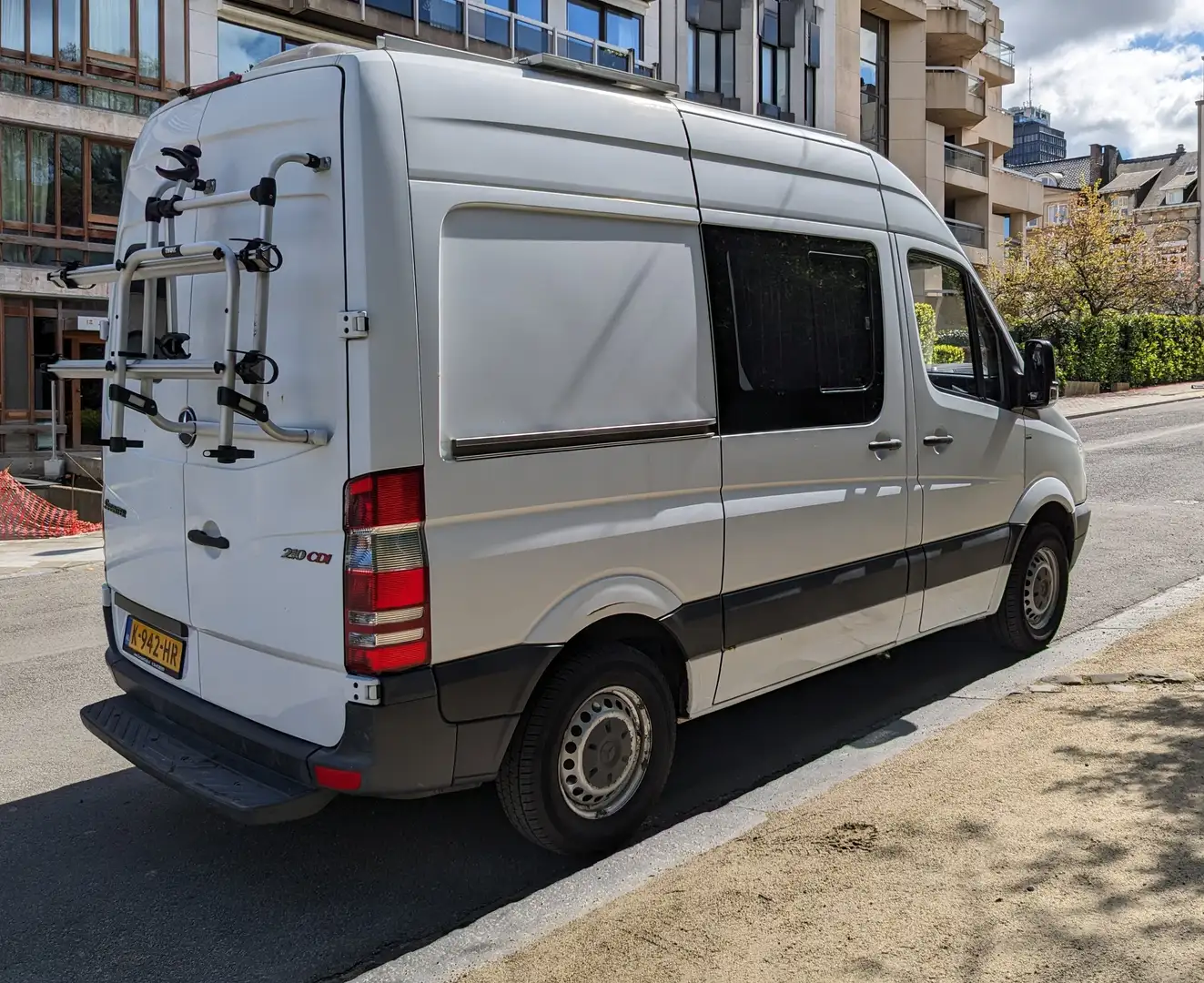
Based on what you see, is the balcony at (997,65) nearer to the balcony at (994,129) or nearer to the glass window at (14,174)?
the balcony at (994,129)

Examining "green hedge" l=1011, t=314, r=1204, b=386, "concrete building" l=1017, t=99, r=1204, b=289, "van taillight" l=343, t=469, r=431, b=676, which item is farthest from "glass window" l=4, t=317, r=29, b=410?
"concrete building" l=1017, t=99, r=1204, b=289

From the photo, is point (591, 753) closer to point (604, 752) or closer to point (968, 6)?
point (604, 752)

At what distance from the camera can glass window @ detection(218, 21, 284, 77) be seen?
78.5ft

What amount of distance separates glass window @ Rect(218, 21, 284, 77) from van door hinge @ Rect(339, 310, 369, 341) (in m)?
22.7

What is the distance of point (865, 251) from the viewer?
5.18 metres

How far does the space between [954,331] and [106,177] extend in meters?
21.5

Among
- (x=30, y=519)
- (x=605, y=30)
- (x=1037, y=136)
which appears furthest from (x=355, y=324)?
(x=1037, y=136)

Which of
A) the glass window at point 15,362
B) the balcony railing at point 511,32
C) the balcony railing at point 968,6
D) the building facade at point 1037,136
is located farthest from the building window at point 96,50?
the building facade at point 1037,136

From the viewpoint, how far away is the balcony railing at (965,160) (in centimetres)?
4637

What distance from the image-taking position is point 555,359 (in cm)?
382

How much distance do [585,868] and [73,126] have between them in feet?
74.0

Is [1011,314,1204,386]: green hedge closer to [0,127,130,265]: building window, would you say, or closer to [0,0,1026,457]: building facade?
[0,0,1026,457]: building facade

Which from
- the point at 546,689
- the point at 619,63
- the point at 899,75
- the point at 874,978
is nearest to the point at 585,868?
the point at 546,689

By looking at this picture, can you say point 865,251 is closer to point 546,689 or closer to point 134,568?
point 546,689
